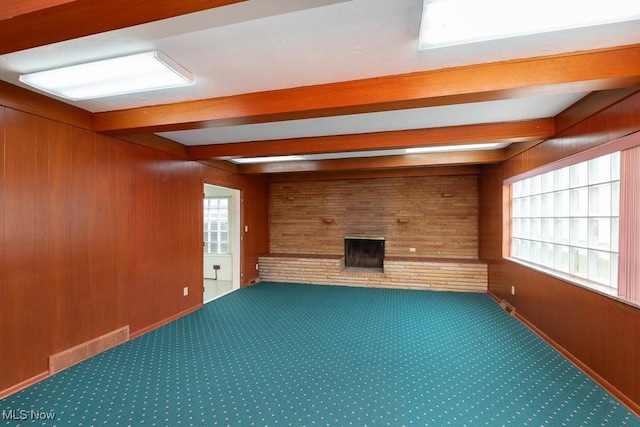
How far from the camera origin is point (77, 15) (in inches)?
47.0

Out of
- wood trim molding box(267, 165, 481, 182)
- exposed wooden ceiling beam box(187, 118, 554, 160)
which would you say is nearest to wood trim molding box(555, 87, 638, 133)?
exposed wooden ceiling beam box(187, 118, 554, 160)

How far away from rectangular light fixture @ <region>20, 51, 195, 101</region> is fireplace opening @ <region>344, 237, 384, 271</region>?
5105 mm

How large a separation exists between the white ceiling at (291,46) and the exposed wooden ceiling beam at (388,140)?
644 mm

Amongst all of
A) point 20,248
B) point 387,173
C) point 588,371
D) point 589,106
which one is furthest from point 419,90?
point 387,173

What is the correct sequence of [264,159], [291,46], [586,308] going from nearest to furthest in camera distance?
[291,46], [586,308], [264,159]

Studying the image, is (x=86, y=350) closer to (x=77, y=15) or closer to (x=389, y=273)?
(x=77, y=15)

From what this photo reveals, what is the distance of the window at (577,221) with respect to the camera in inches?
95.7

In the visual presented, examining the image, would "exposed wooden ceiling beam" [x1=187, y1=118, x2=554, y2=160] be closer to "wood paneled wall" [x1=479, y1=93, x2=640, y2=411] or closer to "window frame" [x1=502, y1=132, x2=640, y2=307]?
Result: "wood paneled wall" [x1=479, y1=93, x2=640, y2=411]

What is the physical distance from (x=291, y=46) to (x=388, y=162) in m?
3.39

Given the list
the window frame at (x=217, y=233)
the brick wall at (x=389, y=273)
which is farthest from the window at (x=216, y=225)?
the brick wall at (x=389, y=273)

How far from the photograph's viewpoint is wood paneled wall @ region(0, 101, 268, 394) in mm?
2334

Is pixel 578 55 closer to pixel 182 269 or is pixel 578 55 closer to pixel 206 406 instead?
pixel 206 406

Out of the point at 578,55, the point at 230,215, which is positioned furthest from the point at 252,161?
the point at 578,55

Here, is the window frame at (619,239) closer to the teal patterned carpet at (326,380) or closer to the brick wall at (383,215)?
the teal patterned carpet at (326,380)
